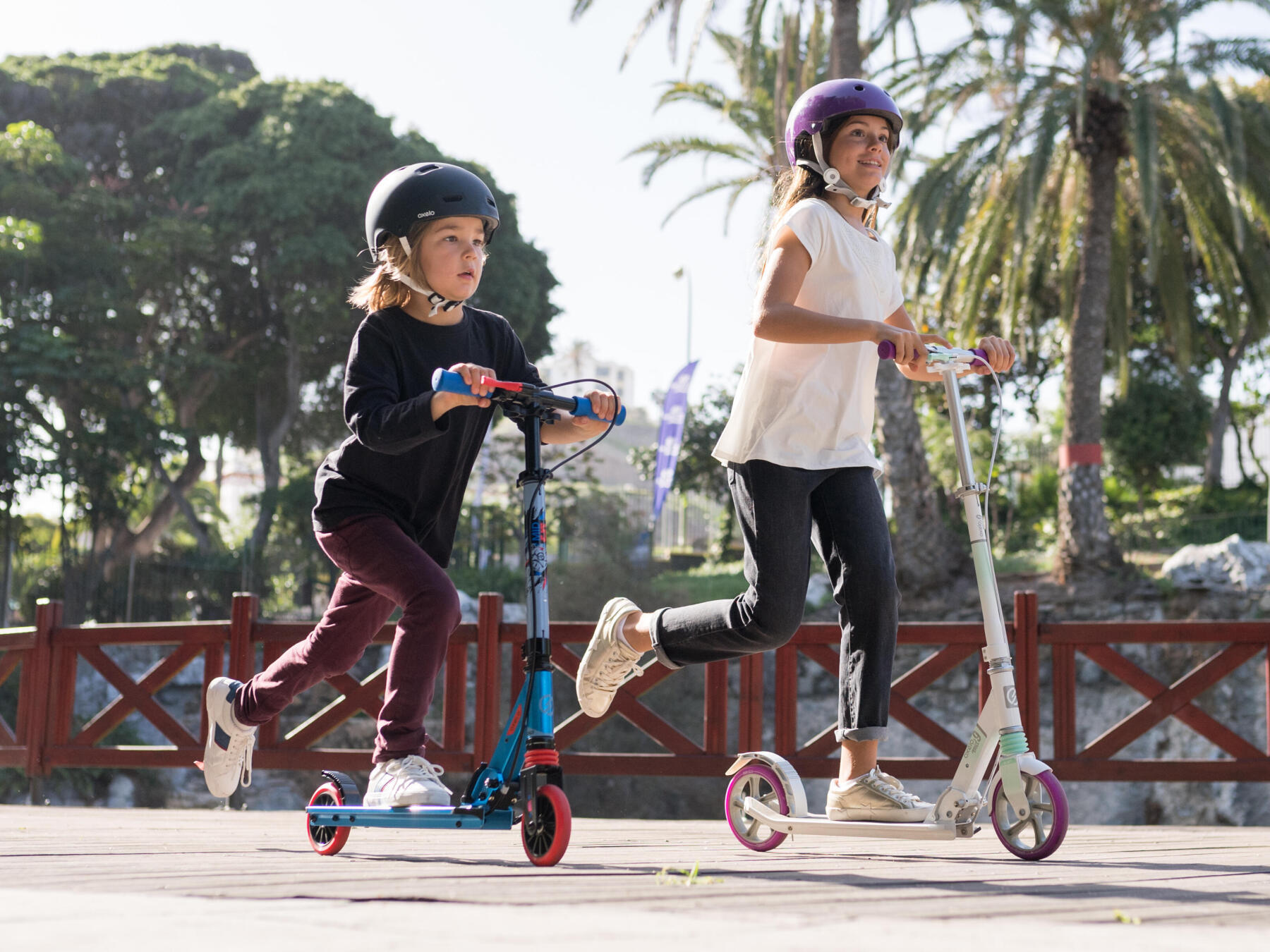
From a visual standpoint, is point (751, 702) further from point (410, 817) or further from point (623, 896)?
point (623, 896)

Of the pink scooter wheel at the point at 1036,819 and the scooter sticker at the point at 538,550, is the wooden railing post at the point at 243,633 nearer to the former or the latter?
the scooter sticker at the point at 538,550

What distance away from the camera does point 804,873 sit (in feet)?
9.03

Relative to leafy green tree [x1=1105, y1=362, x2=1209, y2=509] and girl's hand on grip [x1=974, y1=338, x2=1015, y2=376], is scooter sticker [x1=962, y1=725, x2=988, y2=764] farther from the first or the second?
leafy green tree [x1=1105, y1=362, x2=1209, y2=509]

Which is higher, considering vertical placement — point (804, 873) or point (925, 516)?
point (925, 516)

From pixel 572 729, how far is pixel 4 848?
14.6 feet

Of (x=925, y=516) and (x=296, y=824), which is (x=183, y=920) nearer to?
(x=296, y=824)

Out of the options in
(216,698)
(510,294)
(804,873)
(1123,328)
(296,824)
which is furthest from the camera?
(510,294)

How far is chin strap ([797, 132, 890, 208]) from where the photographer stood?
139 inches

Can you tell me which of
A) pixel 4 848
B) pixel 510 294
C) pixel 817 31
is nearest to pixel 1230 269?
pixel 817 31

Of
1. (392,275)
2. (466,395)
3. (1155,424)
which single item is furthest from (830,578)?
(1155,424)

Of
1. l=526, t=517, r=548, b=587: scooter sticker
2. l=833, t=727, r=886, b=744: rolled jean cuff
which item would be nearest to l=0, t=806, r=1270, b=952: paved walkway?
l=833, t=727, r=886, b=744: rolled jean cuff

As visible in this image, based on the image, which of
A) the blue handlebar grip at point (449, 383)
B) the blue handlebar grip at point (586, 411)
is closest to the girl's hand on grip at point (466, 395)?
the blue handlebar grip at point (449, 383)

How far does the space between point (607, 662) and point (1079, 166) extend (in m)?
14.1

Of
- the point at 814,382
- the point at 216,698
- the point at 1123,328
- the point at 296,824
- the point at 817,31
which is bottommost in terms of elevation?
the point at 296,824
